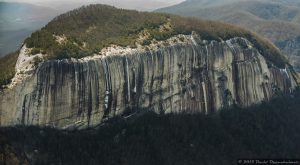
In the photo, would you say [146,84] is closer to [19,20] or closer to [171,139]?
[171,139]

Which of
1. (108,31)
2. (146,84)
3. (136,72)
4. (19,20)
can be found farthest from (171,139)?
(19,20)

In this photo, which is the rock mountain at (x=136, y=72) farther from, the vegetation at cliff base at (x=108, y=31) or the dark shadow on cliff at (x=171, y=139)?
the dark shadow on cliff at (x=171, y=139)

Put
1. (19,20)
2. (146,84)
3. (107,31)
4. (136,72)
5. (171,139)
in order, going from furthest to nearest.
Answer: (19,20)
(107,31)
(146,84)
(171,139)
(136,72)

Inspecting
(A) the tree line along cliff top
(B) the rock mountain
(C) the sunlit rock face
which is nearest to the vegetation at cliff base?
(A) the tree line along cliff top

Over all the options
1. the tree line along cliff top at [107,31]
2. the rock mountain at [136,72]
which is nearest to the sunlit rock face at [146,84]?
the rock mountain at [136,72]

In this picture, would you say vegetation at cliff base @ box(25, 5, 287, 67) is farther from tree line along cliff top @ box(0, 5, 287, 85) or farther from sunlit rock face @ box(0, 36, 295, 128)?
sunlit rock face @ box(0, 36, 295, 128)
